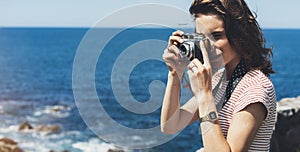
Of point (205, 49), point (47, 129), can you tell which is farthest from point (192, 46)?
point (47, 129)

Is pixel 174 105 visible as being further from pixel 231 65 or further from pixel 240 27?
pixel 240 27

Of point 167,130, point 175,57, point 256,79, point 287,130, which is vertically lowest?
point 287,130

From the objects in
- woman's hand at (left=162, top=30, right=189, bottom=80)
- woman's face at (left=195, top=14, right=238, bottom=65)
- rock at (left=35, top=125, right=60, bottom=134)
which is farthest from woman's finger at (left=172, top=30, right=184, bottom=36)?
rock at (left=35, top=125, right=60, bottom=134)

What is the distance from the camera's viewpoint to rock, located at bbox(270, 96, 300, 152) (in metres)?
4.17

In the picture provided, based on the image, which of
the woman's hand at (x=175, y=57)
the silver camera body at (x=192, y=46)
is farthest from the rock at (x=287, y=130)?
the silver camera body at (x=192, y=46)

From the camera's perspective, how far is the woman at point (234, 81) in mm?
1347

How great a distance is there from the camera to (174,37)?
1.55 meters

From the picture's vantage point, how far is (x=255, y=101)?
1348 mm

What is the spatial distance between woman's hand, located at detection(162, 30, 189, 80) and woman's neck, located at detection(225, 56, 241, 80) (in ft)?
0.41

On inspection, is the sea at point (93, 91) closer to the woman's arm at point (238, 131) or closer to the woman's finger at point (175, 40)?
the woman's finger at point (175, 40)

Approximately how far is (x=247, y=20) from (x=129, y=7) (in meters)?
0.34

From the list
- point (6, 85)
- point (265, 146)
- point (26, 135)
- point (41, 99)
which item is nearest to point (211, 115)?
point (265, 146)

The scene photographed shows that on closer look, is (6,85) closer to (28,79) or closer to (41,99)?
(28,79)

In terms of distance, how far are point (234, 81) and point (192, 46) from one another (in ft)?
0.53
